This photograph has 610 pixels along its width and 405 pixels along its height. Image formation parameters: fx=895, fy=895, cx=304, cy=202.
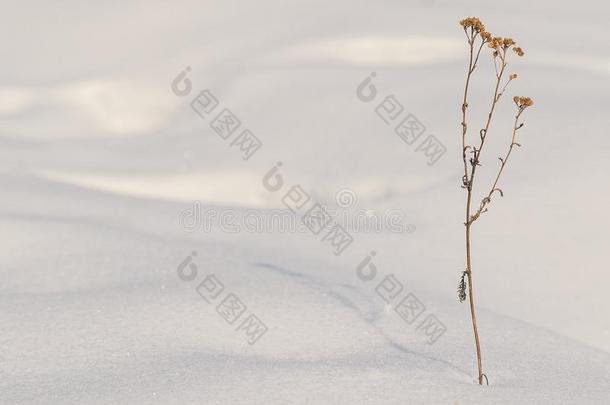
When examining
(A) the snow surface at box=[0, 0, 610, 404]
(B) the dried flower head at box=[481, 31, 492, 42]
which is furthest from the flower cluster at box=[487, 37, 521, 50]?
(A) the snow surface at box=[0, 0, 610, 404]

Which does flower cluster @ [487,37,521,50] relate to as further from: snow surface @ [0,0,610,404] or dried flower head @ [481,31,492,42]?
snow surface @ [0,0,610,404]

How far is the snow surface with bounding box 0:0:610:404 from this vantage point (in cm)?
348

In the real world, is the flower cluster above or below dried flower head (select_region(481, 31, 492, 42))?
below

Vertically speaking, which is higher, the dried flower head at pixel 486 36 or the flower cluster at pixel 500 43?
the dried flower head at pixel 486 36

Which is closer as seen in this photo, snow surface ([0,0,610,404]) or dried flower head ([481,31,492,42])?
dried flower head ([481,31,492,42])

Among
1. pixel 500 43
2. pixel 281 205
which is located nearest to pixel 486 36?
pixel 500 43

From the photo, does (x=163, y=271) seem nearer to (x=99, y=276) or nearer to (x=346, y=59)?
(x=99, y=276)

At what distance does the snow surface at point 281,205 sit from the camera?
348 cm

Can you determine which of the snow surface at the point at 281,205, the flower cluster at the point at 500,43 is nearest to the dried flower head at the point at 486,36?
the flower cluster at the point at 500,43

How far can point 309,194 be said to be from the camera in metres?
7.12

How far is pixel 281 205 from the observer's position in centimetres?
688

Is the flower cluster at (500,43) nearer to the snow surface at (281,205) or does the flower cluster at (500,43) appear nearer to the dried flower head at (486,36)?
the dried flower head at (486,36)

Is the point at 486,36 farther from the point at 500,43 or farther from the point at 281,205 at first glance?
the point at 281,205

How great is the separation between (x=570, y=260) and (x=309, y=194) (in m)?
2.41
